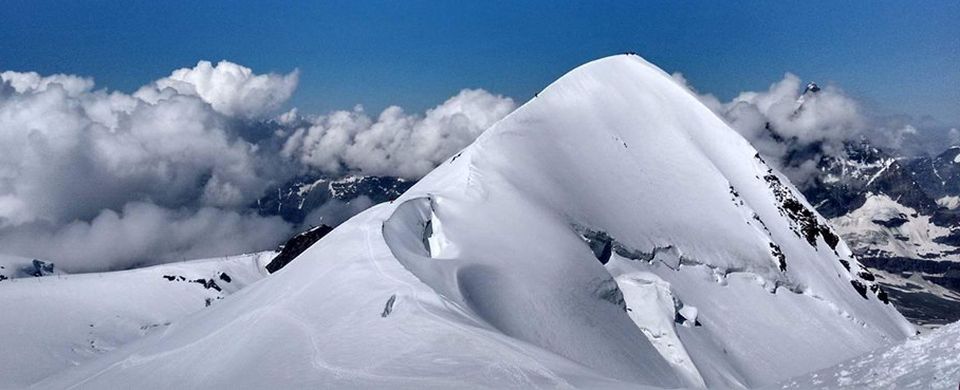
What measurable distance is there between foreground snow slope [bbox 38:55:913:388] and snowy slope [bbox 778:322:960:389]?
464 inches

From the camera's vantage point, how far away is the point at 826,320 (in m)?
89.2

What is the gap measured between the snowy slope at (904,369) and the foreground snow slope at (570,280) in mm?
11795

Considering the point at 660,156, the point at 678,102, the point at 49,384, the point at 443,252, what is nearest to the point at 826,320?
the point at 660,156

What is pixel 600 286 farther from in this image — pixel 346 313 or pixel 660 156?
pixel 660 156

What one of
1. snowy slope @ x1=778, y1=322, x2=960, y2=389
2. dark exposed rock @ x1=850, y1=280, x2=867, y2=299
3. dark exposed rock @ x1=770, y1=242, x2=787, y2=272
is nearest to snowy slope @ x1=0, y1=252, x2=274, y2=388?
dark exposed rock @ x1=770, y1=242, x2=787, y2=272

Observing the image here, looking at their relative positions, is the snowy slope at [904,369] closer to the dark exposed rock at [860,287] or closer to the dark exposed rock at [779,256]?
the dark exposed rock at [779,256]

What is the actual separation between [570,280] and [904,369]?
43.5m

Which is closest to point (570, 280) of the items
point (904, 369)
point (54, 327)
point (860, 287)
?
point (904, 369)

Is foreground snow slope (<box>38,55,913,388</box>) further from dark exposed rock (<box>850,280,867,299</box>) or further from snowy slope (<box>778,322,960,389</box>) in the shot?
snowy slope (<box>778,322,960,389</box>)

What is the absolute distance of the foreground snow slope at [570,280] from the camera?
39781mm

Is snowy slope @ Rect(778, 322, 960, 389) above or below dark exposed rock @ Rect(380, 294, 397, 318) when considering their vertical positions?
below

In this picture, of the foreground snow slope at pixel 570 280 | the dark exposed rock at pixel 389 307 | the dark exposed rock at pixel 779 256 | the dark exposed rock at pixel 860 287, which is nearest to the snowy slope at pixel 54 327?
the foreground snow slope at pixel 570 280

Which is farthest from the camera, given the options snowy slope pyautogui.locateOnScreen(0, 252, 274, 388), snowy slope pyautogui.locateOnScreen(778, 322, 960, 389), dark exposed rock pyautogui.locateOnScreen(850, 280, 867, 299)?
snowy slope pyautogui.locateOnScreen(0, 252, 274, 388)

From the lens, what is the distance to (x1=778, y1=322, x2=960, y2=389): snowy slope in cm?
2066
